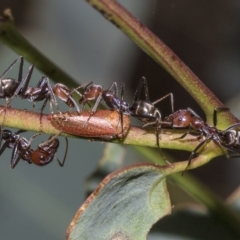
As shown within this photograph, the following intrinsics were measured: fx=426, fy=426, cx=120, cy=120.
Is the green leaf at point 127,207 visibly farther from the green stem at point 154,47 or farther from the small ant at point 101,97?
the small ant at point 101,97

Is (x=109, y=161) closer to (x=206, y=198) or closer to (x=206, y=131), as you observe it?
(x=206, y=198)

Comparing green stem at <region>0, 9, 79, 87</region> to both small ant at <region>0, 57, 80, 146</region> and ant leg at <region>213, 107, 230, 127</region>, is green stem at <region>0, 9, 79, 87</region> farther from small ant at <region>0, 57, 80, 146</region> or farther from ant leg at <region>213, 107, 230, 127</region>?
ant leg at <region>213, 107, 230, 127</region>

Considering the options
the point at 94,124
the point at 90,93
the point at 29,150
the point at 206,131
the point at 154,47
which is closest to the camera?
the point at 154,47

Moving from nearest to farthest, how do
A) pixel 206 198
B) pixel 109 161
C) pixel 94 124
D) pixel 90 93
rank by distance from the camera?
pixel 94 124 < pixel 206 198 < pixel 90 93 < pixel 109 161

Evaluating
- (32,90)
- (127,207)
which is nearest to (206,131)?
(127,207)

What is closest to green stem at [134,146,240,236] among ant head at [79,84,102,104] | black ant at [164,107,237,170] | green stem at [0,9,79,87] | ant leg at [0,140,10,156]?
black ant at [164,107,237,170]

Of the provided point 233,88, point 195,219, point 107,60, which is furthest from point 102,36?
point 195,219
